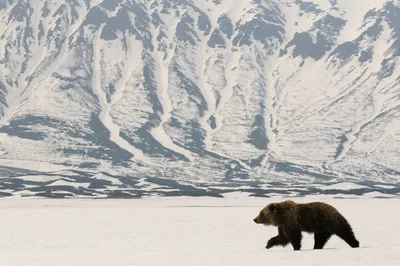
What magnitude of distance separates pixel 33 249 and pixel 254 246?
10180mm

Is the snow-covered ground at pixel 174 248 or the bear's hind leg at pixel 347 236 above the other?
the bear's hind leg at pixel 347 236

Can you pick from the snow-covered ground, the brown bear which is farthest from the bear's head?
the snow-covered ground

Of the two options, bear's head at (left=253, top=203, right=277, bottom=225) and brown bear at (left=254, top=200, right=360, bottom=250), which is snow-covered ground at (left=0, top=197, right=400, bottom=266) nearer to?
brown bear at (left=254, top=200, right=360, bottom=250)

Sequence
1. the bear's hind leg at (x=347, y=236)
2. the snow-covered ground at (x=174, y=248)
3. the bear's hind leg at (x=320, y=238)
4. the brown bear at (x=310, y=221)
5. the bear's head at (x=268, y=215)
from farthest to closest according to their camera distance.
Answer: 1. the bear's head at (x=268, y=215)
2. the bear's hind leg at (x=320, y=238)
3. the bear's hind leg at (x=347, y=236)
4. the brown bear at (x=310, y=221)
5. the snow-covered ground at (x=174, y=248)

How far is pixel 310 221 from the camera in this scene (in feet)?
88.5

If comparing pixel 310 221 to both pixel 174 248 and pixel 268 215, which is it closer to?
pixel 268 215

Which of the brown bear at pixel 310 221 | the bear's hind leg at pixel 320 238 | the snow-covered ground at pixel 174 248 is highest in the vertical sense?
the brown bear at pixel 310 221

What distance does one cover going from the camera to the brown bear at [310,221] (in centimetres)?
2684

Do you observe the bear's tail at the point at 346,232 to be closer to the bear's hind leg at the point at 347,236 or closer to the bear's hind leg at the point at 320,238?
the bear's hind leg at the point at 347,236

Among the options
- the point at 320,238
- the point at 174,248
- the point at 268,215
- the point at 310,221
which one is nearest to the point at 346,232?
the point at 320,238

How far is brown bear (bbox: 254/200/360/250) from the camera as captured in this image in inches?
1057

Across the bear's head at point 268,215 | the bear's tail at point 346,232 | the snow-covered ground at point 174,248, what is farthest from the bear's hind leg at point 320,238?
the bear's head at point 268,215

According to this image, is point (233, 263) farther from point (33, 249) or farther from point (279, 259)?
point (33, 249)

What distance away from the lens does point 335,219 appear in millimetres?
26812
